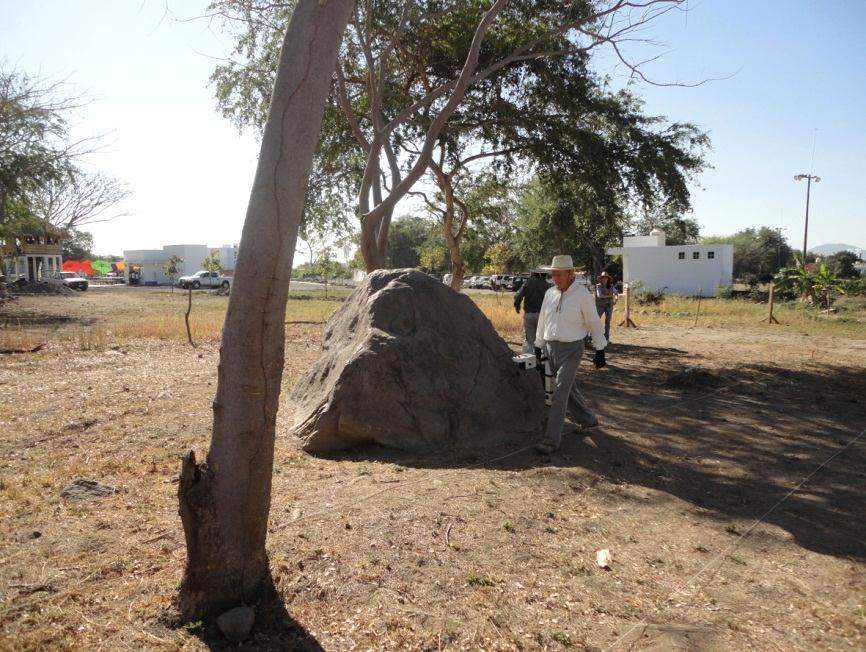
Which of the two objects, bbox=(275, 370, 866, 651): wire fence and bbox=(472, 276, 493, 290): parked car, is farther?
bbox=(472, 276, 493, 290): parked car

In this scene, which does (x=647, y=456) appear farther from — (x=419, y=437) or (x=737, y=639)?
(x=737, y=639)

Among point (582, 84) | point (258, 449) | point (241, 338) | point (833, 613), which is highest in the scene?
point (582, 84)

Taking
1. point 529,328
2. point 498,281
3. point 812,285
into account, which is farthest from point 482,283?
point 529,328

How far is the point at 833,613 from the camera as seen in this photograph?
3.38m

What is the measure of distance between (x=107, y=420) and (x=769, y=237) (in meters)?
80.3

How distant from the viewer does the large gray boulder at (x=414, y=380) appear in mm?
6195

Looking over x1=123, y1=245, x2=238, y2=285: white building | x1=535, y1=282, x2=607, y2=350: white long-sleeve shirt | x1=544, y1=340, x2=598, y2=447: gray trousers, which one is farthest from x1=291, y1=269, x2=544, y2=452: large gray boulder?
x1=123, y1=245, x2=238, y2=285: white building

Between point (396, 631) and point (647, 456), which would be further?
point (647, 456)

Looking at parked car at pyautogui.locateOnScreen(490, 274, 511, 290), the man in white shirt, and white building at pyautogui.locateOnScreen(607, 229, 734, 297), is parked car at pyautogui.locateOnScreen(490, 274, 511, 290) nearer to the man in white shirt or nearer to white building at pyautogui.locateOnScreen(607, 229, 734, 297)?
white building at pyautogui.locateOnScreen(607, 229, 734, 297)

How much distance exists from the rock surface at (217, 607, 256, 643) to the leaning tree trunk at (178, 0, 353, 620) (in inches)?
4.3

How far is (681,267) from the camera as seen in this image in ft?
157

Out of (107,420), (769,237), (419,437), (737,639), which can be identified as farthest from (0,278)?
(769,237)

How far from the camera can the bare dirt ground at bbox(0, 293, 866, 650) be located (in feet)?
10.3

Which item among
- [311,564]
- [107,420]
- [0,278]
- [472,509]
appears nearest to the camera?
[311,564]
